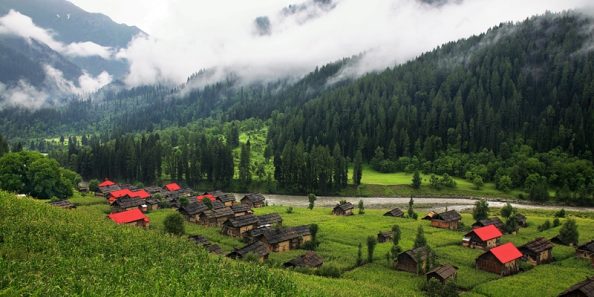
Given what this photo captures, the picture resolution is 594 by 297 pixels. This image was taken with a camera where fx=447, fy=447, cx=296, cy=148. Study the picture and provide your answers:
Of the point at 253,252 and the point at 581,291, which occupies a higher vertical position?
the point at 253,252

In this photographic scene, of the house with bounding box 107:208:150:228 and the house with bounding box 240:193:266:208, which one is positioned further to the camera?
the house with bounding box 240:193:266:208

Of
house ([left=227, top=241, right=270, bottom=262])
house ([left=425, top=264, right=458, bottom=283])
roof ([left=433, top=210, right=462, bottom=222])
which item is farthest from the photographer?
roof ([left=433, top=210, right=462, bottom=222])

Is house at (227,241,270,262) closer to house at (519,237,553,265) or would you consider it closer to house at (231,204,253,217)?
house at (231,204,253,217)

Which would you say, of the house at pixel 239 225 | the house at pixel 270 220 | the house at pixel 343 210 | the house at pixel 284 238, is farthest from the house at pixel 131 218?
the house at pixel 343 210

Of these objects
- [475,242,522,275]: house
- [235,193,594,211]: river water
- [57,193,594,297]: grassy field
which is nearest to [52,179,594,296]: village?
[475,242,522,275]: house

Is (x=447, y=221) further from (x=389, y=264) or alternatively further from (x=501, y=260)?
(x=389, y=264)

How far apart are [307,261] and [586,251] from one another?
41209mm

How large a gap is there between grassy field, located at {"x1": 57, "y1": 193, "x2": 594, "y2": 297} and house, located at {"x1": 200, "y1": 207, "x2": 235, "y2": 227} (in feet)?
12.5

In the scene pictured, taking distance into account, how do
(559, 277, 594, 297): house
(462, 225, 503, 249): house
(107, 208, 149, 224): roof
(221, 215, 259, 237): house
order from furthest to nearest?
(221, 215, 259, 237): house, (107, 208, 149, 224): roof, (462, 225, 503, 249): house, (559, 277, 594, 297): house

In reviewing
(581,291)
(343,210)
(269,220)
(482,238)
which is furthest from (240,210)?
(581,291)

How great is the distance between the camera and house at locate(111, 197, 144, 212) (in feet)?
337

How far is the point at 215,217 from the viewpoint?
91.9 m

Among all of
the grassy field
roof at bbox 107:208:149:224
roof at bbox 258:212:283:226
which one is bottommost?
the grassy field

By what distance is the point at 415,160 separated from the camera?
169 meters
